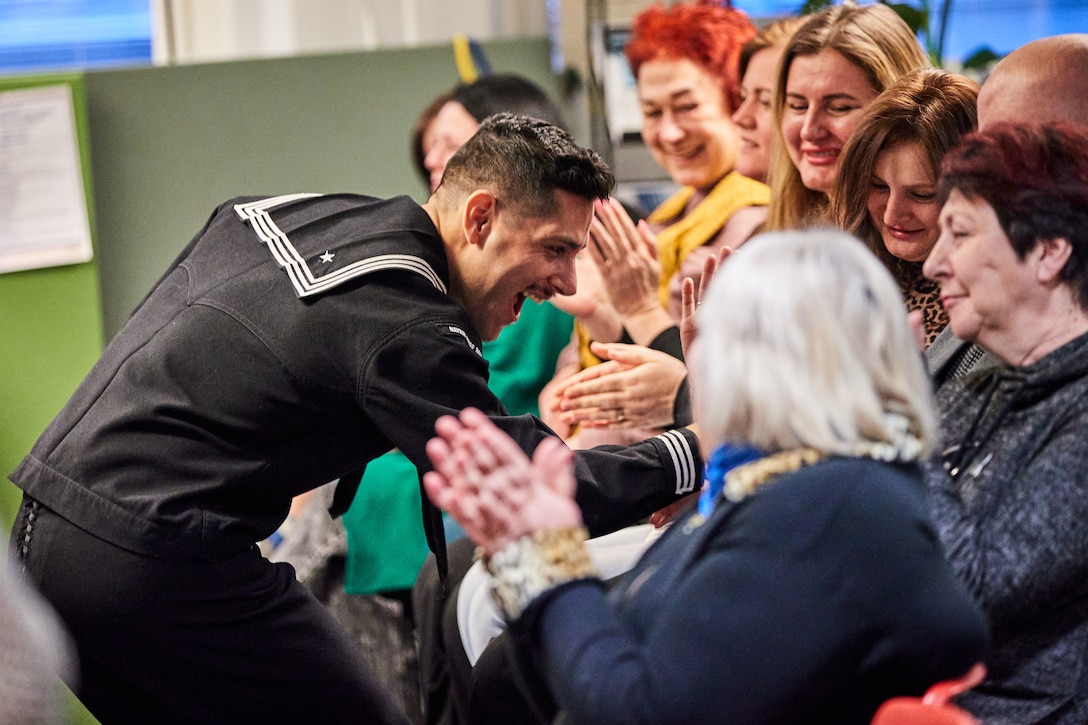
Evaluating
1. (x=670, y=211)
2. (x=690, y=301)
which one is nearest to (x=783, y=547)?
(x=690, y=301)

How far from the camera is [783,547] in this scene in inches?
46.2

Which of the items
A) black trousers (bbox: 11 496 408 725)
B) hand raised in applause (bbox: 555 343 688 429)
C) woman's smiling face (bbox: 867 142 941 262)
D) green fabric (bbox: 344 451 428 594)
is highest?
woman's smiling face (bbox: 867 142 941 262)

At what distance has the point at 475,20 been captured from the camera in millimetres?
3982

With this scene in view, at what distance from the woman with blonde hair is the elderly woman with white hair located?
1121mm

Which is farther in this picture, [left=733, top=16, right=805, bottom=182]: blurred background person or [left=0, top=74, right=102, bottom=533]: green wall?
[left=0, top=74, right=102, bottom=533]: green wall

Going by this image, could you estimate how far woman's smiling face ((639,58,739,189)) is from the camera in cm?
289

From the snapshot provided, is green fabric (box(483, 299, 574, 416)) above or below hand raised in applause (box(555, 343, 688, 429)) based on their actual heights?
A: below

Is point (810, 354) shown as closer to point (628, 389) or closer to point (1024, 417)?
point (1024, 417)

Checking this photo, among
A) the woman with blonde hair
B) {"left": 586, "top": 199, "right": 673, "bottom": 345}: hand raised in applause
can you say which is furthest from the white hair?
{"left": 586, "top": 199, "right": 673, "bottom": 345}: hand raised in applause

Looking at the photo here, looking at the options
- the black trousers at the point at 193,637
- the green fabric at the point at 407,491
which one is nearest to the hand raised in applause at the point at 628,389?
the green fabric at the point at 407,491

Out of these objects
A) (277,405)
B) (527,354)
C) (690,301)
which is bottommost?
(527,354)

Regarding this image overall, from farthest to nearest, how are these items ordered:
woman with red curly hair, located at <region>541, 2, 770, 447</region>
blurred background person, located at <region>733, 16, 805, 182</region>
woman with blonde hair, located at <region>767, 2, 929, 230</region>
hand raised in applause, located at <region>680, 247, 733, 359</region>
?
blurred background person, located at <region>733, 16, 805, 182</region> < woman with red curly hair, located at <region>541, 2, 770, 447</region> < woman with blonde hair, located at <region>767, 2, 929, 230</region> < hand raised in applause, located at <region>680, 247, 733, 359</region>

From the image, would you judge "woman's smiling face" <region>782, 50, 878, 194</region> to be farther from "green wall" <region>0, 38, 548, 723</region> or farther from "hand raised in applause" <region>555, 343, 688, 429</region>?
"green wall" <region>0, 38, 548, 723</region>

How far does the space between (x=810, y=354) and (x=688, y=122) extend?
1.81 metres
